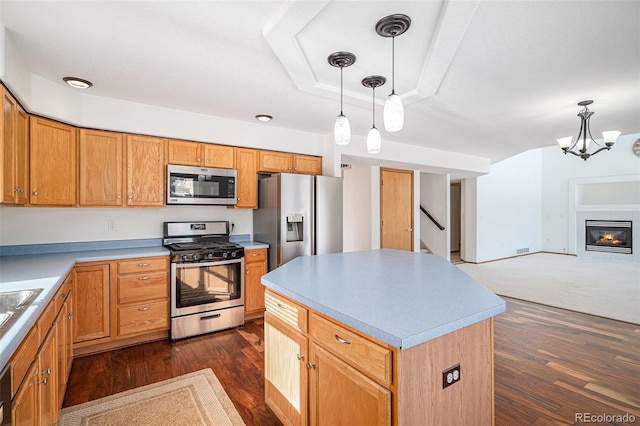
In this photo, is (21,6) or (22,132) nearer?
(21,6)

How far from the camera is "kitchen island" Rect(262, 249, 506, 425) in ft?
3.64

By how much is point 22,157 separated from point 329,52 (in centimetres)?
238

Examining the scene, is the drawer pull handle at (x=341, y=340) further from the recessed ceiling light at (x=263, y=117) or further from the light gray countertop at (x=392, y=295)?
the recessed ceiling light at (x=263, y=117)

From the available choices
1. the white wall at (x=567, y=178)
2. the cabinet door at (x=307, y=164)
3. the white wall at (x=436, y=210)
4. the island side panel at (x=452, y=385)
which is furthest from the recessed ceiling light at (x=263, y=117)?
the white wall at (x=567, y=178)

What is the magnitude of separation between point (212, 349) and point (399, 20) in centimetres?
297

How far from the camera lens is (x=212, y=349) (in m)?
2.90

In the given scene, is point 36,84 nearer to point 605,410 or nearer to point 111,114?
point 111,114

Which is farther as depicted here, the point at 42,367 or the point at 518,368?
the point at 518,368

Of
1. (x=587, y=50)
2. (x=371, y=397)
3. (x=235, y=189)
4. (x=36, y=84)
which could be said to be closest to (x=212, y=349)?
(x=235, y=189)

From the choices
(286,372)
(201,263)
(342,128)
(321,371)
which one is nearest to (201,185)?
(201,263)

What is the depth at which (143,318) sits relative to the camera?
297 cm

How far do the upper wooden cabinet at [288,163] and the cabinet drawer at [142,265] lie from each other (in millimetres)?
1494

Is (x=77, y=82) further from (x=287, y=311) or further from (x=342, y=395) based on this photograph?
(x=342, y=395)

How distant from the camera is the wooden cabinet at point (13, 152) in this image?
193 cm
